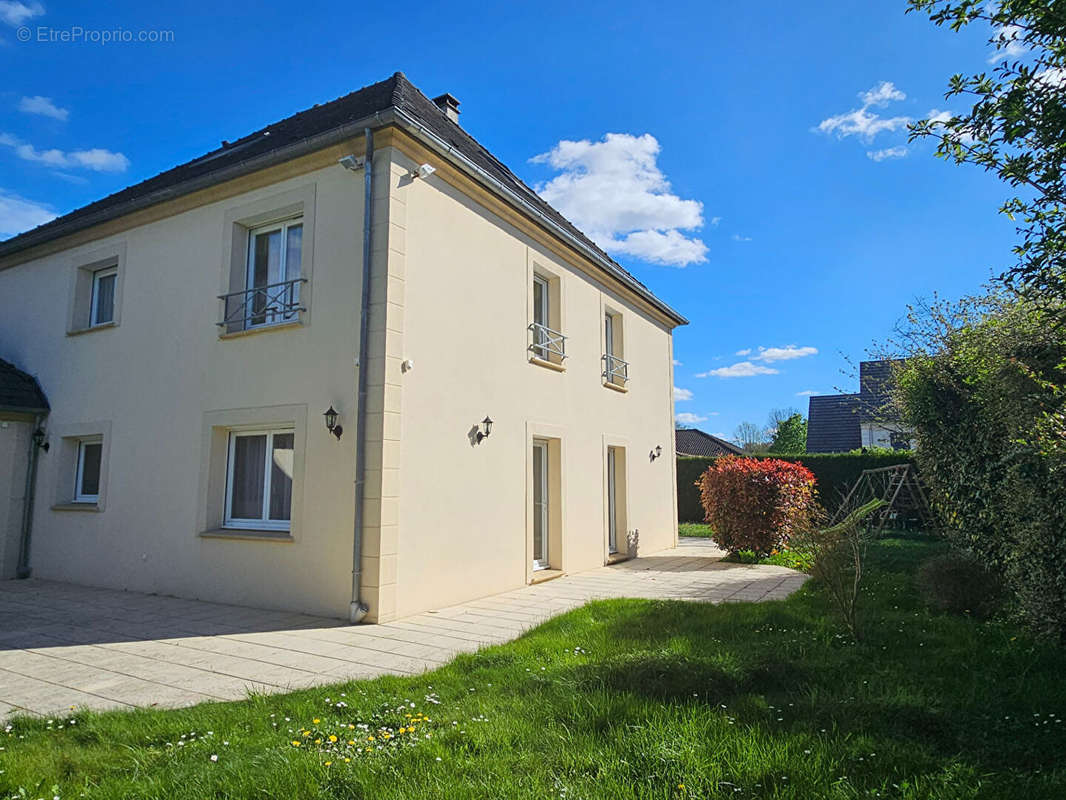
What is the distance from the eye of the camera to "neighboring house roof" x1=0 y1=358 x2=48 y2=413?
959 cm

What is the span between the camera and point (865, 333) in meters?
11.0

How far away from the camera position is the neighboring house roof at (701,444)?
112 ft

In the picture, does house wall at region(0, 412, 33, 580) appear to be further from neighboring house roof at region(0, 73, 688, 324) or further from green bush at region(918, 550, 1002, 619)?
green bush at region(918, 550, 1002, 619)

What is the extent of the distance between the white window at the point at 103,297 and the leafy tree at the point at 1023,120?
10.7 meters

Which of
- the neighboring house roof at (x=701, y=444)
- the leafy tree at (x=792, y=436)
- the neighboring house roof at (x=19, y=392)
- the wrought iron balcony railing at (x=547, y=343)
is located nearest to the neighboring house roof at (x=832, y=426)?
the leafy tree at (x=792, y=436)

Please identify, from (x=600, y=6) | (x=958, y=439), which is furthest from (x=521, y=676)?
(x=600, y=6)

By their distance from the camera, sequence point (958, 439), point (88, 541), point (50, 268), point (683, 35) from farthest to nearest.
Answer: point (50, 268), point (88, 541), point (683, 35), point (958, 439)

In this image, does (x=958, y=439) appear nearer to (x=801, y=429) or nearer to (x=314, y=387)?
(x=314, y=387)

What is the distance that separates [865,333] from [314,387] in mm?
9067

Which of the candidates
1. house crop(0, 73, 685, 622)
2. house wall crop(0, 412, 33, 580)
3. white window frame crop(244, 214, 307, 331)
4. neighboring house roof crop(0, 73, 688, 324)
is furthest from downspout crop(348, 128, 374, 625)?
house wall crop(0, 412, 33, 580)

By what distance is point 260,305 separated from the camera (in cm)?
805

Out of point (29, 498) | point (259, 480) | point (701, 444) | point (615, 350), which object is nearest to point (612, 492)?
point (615, 350)

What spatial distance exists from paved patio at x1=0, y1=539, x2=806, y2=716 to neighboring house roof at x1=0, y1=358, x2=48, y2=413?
2.57 m

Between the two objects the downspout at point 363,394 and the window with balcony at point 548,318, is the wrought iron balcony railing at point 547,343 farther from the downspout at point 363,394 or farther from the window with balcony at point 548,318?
the downspout at point 363,394
